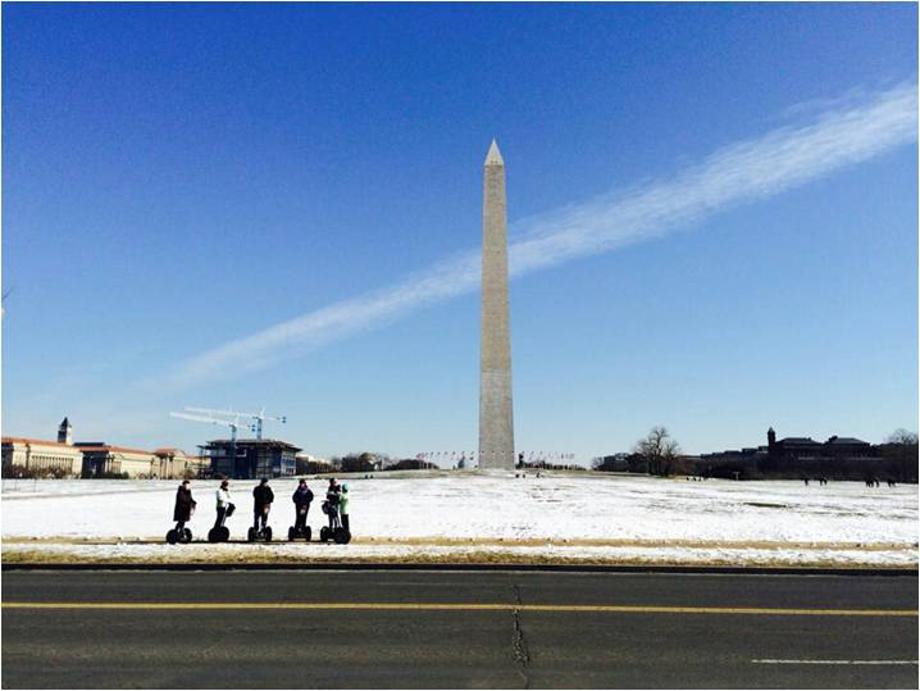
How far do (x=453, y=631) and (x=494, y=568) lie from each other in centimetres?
520

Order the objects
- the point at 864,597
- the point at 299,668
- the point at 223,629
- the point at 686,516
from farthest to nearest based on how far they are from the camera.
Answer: the point at 686,516 < the point at 864,597 < the point at 223,629 < the point at 299,668

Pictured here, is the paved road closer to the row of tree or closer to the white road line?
the white road line

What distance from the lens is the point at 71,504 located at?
30188 mm

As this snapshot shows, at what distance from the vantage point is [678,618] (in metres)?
9.73

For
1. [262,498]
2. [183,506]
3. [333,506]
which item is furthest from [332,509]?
[183,506]

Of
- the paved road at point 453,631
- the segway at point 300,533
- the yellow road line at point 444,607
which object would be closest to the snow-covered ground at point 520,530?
the segway at point 300,533

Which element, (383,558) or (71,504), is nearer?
(383,558)

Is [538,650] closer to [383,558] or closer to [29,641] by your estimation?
[29,641]

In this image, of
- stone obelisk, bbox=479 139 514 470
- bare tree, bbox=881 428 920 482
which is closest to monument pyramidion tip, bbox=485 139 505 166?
stone obelisk, bbox=479 139 514 470

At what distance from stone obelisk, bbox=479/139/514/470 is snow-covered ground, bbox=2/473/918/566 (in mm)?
17966

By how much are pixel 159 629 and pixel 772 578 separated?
33.7ft

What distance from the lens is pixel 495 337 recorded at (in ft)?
174

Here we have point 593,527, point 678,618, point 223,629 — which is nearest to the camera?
point 223,629

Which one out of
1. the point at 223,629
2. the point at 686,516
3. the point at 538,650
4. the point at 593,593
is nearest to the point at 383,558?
the point at 593,593
